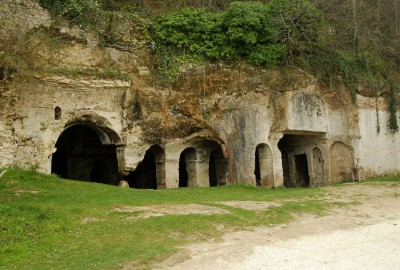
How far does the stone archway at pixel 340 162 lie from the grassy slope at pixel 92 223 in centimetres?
764

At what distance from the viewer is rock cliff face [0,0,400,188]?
18.3 metres

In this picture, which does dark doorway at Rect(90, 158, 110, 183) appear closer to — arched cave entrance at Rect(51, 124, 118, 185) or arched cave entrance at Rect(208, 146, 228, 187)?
arched cave entrance at Rect(51, 124, 118, 185)

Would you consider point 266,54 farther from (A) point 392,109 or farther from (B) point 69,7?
(B) point 69,7

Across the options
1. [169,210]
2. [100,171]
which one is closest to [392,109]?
[100,171]

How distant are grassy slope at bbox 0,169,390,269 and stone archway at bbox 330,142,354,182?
7636 millimetres

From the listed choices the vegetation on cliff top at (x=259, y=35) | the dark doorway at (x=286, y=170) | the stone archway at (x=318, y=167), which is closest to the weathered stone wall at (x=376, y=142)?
the vegetation on cliff top at (x=259, y=35)

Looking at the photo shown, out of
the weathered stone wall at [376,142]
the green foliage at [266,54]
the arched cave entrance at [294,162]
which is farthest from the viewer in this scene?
the arched cave entrance at [294,162]

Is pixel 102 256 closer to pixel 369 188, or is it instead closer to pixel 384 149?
pixel 369 188

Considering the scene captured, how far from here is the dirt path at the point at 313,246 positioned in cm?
892

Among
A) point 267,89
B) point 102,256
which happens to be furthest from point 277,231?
point 267,89

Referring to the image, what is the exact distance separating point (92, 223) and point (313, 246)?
16.2 feet

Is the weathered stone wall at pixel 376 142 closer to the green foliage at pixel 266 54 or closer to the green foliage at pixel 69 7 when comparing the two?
the green foliage at pixel 266 54

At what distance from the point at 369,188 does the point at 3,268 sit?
14884mm

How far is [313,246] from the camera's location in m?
10.4
